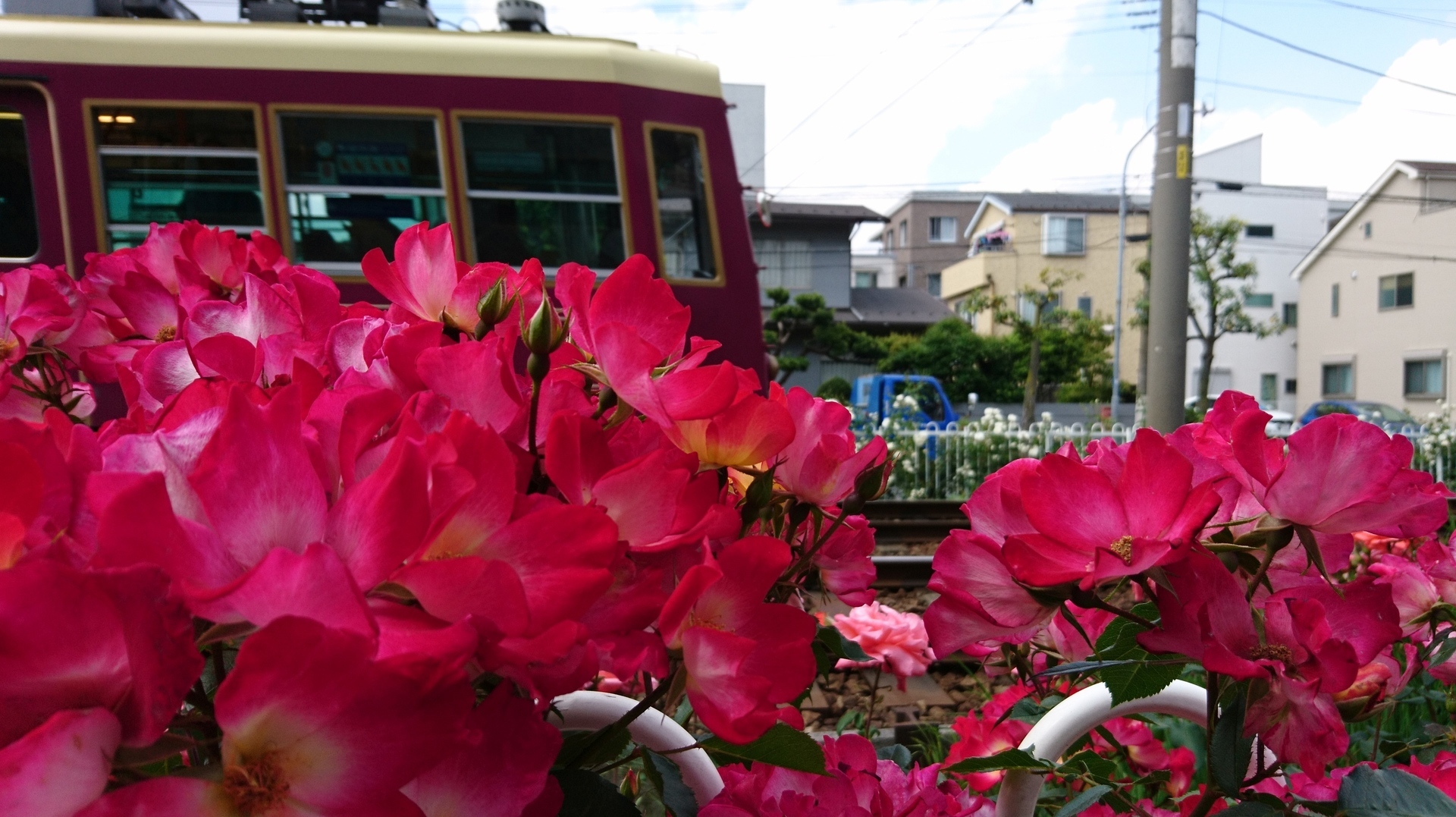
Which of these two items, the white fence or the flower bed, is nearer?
the flower bed

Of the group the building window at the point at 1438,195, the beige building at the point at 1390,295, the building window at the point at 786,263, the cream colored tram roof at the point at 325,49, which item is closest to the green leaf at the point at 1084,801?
the cream colored tram roof at the point at 325,49

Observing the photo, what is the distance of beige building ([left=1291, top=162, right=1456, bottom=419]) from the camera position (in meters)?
23.5

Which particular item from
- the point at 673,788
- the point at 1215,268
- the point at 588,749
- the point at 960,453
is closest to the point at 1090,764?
the point at 673,788

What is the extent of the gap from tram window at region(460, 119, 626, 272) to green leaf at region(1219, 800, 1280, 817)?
167 inches

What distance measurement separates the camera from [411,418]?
1.10 feet

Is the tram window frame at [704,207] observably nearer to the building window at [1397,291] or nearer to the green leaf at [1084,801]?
the green leaf at [1084,801]

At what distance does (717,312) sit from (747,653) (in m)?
4.63

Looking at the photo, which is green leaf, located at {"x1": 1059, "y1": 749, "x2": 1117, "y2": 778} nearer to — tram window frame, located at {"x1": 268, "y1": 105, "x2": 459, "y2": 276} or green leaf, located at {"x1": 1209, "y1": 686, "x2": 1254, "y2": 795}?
green leaf, located at {"x1": 1209, "y1": 686, "x2": 1254, "y2": 795}

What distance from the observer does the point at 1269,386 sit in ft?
104

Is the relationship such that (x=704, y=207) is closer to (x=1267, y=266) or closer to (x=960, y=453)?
(x=960, y=453)

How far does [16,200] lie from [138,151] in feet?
2.09

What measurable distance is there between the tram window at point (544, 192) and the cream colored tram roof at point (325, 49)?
0.98ft

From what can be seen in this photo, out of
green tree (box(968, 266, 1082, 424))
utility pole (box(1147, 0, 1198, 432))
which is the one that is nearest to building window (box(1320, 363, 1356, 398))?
green tree (box(968, 266, 1082, 424))

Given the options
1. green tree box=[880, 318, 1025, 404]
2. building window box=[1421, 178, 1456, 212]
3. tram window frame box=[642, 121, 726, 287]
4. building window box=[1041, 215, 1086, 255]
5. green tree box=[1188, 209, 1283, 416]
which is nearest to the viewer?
tram window frame box=[642, 121, 726, 287]
